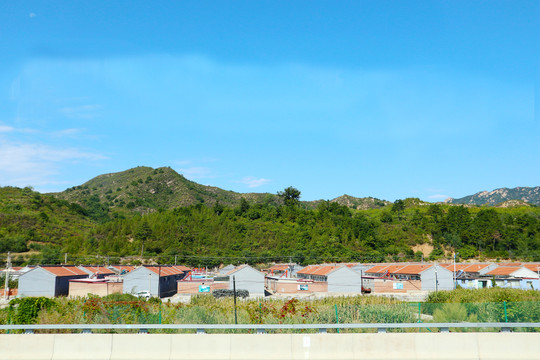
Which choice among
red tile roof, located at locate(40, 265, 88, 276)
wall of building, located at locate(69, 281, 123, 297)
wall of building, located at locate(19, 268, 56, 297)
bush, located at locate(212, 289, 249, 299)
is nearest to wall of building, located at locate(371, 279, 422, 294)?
bush, located at locate(212, 289, 249, 299)

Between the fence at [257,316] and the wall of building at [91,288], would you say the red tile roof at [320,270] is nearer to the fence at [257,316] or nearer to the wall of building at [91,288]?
the wall of building at [91,288]

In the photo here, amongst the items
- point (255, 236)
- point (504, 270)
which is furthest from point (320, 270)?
point (255, 236)

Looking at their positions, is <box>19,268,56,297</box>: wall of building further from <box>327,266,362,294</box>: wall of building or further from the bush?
<box>327,266,362,294</box>: wall of building

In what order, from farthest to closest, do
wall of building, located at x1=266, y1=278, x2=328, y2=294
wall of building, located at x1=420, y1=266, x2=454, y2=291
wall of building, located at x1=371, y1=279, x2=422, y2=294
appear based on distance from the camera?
wall of building, located at x1=420, y1=266, x2=454, y2=291 → wall of building, located at x1=371, y1=279, x2=422, y2=294 → wall of building, located at x1=266, y1=278, x2=328, y2=294

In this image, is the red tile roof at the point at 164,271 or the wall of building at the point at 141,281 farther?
the red tile roof at the point at 164,271

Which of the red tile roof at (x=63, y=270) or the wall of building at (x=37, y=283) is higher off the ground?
the red tile roof at (x=63, y=270)

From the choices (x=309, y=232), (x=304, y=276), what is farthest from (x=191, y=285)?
(x=309, y=232)

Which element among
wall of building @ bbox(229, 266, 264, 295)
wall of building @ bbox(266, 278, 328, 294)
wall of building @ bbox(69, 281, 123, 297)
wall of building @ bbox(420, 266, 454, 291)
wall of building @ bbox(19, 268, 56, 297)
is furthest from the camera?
wall of building @ bbox(420, 266, 454, 291)
